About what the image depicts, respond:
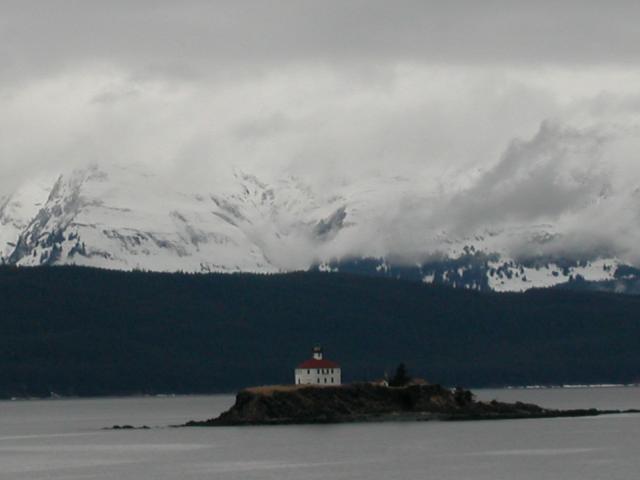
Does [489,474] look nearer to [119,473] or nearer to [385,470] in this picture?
[385,470]

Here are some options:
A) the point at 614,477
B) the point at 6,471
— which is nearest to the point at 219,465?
the point at 6,471

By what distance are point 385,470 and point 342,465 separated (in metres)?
5.40

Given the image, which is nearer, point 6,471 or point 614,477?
point 614,477

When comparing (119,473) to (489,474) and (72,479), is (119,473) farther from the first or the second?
(489,474)

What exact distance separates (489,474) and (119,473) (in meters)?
29.6

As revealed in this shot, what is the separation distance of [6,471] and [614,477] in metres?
49.9

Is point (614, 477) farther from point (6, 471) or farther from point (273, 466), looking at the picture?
point (6, 471)

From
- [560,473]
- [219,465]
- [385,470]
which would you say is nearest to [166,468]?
[219,465]

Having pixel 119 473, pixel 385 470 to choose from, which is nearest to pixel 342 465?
pixel 385 470

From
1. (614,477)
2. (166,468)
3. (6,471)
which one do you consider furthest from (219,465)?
(614,477)

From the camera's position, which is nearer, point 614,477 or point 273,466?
point 614,477

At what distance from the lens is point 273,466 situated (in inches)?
7781

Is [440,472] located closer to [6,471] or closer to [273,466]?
[273,466]

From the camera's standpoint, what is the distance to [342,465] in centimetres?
19650
